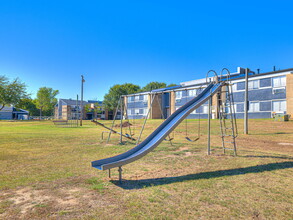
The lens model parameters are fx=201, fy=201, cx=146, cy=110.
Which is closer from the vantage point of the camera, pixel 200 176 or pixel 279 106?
pixel 200 176

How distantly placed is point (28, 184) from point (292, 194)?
618cm

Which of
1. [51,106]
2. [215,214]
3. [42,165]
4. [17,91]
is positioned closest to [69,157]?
[42,165]

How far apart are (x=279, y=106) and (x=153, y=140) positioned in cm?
3379

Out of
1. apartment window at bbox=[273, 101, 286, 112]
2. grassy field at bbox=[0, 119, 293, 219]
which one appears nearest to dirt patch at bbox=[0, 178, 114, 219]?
grassy field at bbox=[0, 119, 293, 219]

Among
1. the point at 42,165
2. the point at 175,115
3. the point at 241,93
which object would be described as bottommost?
the point at 42,165

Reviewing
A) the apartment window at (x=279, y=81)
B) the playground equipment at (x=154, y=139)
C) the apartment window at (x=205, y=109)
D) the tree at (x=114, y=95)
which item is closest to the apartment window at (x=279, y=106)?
the apartment window at (x=279, y=81)

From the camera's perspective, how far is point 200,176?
5703mm

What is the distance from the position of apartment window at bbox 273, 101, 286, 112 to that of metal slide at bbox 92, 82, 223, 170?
2992 cm

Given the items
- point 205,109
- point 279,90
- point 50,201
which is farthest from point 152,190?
point 205,109

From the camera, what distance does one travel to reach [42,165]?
699cm

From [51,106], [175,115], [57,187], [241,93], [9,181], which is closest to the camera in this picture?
[57,187]

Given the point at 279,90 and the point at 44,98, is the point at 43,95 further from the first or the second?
the point at 279,90

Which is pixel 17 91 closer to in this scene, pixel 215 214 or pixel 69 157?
pixel 69 157

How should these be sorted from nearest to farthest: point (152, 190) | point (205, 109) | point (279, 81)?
1. point (152, 190)
2. point (279, 81)
3. point (205, 109)
